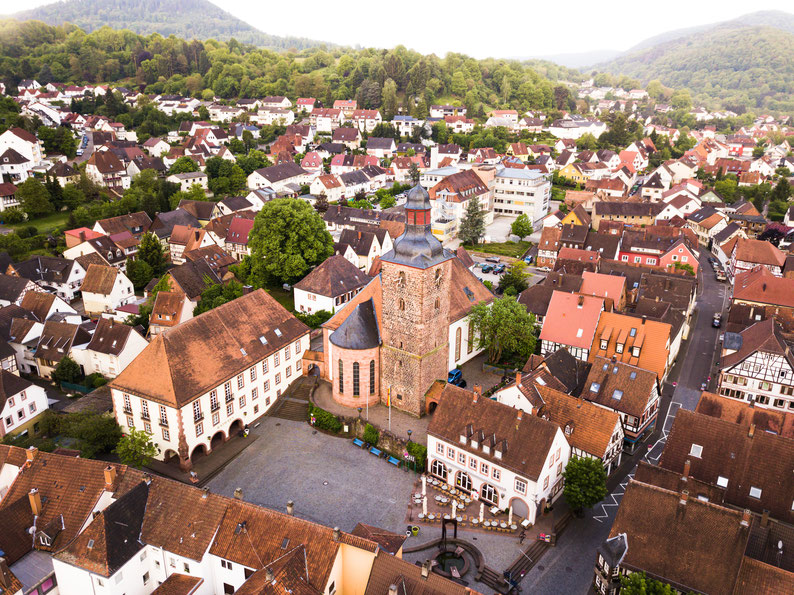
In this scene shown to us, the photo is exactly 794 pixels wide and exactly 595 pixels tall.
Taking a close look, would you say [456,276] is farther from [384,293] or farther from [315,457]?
[315,457]

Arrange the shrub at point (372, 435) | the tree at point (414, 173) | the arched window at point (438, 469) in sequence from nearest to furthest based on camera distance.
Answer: the arched window at point (438, 469) → the shrub at point (372, 435) → the tree at point (414, 173)

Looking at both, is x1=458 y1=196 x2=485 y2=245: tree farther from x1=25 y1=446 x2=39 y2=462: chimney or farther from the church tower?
x1=25 y1=446 x2=39 y2=462: chimney

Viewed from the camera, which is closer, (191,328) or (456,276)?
(191,328)

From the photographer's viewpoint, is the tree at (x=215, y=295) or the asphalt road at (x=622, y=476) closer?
the asphalt road at (x=622, y=476)

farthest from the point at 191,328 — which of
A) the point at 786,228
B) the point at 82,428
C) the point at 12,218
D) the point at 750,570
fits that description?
the point at 786,228

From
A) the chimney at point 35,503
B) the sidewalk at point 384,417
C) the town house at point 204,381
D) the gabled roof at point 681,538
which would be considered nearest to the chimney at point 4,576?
the chimney at point 35,503

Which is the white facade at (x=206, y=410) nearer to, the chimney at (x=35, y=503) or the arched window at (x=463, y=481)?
the chimney at (x=35, y=503)
